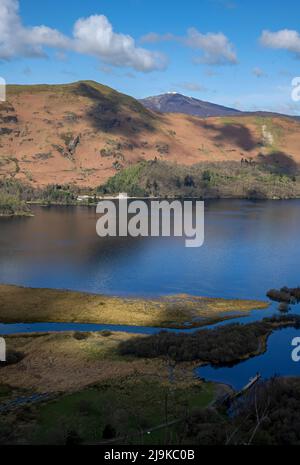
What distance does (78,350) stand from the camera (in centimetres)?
5328

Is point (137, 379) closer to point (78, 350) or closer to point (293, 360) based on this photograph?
point (78, 350)

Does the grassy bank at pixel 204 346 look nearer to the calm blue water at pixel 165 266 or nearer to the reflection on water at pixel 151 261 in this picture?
the calm blue water at pixel 165 266

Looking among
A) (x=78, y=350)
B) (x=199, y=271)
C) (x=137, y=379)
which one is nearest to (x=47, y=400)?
(x=137, y=379)

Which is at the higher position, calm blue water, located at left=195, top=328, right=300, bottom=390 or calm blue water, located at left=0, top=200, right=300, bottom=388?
calm blue water, located at left=0, top=200, right=300, bottom=388

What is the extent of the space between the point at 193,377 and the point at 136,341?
978 centimetres

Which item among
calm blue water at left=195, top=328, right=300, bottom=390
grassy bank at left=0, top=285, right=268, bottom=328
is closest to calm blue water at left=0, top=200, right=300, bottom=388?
calm blue water at left=195, top=328, right=300, bottom=390

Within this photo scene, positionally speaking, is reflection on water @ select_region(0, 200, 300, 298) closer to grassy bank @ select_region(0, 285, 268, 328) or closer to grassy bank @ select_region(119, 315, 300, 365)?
grassy bank @ select_region(0, 285, 268, 328)

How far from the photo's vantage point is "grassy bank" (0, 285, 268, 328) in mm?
66188

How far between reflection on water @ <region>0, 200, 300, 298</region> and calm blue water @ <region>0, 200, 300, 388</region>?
→ 0.54 feet

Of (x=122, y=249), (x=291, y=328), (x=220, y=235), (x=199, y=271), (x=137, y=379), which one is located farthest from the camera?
(x=220, y=235)

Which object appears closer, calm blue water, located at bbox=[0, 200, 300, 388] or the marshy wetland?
the marshy wetland

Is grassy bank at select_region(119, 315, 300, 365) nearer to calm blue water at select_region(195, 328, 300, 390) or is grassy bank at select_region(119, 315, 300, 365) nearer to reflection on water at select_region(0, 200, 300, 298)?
calm blue water at select_region(195, 328, 300, 390)

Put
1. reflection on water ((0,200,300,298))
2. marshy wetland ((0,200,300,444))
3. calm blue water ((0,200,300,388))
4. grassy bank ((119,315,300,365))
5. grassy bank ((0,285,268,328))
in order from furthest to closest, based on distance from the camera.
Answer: reflection on water ((0,200,300,298)) < grassy bank ((0,285,268,328)) < calm blue water ((0,200,300,388)) < grassy bank ((119,315,300,365)) < marshy wetland ((0,200,300,444))

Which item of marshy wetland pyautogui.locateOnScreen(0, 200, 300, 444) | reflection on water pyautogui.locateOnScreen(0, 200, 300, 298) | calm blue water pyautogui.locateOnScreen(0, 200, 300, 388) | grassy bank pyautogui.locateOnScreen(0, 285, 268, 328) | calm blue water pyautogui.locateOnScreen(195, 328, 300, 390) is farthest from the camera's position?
reflection on water pyautogui.locateOnScreen(0, 200, 300, 298)
